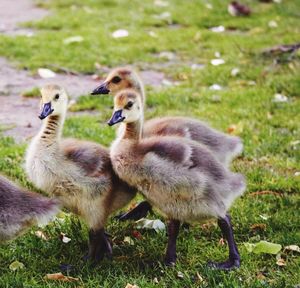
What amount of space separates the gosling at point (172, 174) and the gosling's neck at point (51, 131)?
1.14 ft

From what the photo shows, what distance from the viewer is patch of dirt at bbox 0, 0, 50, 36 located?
10.2 meters

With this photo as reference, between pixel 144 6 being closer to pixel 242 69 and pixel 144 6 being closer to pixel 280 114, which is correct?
pixel 242 69

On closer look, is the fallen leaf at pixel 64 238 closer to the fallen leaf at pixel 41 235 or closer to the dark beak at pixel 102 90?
the fallen leaf at pixel 41 235

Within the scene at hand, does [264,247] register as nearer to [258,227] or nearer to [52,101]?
[258,227]

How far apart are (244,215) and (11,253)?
64.6 inches

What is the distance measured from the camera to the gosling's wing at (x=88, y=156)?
4.18 m

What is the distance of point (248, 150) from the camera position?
20.5 ft

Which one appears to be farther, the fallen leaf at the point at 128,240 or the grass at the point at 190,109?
the fallen leaf at the point at 128,240

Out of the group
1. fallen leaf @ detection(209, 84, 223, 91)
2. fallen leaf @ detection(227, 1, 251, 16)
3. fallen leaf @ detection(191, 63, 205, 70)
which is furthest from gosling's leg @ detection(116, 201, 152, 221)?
fallen leaf @ detection(227, 1, 251, 16)

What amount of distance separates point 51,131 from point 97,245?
29.7 inches

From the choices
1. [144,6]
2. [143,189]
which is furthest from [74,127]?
[144,6]

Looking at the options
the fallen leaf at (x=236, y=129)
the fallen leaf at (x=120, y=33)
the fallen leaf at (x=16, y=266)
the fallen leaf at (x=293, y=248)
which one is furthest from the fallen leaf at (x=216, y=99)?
the fallen leaf at (x=16, y=266)

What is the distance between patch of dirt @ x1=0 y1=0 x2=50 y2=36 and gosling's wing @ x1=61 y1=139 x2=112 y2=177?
5876 mm

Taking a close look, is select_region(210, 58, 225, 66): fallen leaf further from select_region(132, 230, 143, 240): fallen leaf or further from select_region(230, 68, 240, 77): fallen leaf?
select_region(132, 230, 143, 240): fallen leaf
